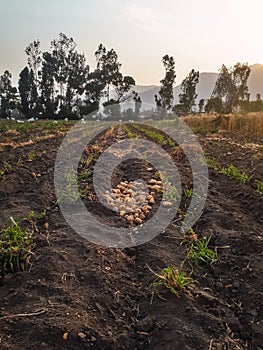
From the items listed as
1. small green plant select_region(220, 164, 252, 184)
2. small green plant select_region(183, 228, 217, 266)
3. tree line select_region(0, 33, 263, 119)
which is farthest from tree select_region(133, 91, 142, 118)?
small green plant select_region(183, 228, 217, 266)

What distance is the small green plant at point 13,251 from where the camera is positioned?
8.08ft

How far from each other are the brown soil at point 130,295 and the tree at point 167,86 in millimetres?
33558

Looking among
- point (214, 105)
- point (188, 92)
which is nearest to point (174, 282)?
point (214, 105)

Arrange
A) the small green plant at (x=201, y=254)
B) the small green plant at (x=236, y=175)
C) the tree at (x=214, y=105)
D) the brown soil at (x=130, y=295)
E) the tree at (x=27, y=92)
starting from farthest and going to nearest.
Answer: the tree at (x=27, y=92)
the tree at (x=214, y=105)
the small green plant at (x=236, y=175)
the small green plant at (x=201, y=254)
the brown soil at (x=130, y=295)

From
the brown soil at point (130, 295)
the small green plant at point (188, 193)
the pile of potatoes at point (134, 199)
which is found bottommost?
the brown soil at point (130, 295)

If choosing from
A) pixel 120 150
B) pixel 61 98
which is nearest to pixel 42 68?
pixel 61 98

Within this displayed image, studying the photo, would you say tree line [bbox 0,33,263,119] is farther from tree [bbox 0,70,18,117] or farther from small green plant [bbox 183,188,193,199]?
small green plant [bbox 183,188,193,199]

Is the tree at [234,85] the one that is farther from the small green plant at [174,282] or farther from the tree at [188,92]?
the small green plant at [174,282]

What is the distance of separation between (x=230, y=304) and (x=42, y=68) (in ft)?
140

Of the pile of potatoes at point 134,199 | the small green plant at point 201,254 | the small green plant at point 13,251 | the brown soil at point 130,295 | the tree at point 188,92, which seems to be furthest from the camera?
the tree at point 188,92

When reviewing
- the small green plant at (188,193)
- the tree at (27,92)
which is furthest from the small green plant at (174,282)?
the tree at (27,92)

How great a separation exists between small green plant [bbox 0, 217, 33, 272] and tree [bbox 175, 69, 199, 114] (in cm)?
3446

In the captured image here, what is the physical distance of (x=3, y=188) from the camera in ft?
15.2

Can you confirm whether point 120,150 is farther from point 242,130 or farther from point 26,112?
point 26,112
